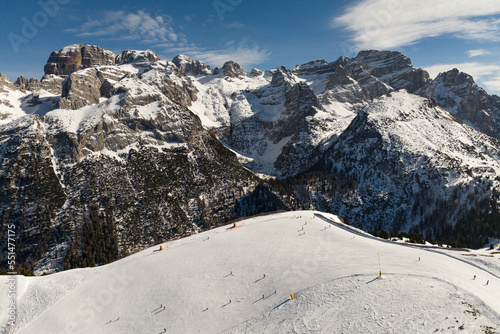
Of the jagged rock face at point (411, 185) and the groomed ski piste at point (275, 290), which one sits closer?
the groomed ski piste at point (275, 290)

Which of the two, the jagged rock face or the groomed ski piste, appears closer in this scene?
the groomed ski piste

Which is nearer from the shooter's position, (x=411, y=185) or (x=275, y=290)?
(x=275, y=290)

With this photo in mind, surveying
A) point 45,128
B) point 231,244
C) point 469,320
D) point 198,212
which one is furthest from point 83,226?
point 469,320

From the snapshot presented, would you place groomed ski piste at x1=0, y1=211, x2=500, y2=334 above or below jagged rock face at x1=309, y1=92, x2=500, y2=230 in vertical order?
above

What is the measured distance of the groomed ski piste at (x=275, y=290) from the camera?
114 feet

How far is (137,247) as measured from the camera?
149m

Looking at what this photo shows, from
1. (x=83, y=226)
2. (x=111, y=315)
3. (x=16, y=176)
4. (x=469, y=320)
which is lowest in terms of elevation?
(x=83, y=226)

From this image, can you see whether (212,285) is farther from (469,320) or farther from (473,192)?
(473,192)

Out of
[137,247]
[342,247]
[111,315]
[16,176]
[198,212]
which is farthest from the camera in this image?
[198,212]

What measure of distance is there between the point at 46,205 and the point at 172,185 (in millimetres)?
68423

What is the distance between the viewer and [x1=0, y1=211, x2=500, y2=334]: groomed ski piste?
3469 centimetres

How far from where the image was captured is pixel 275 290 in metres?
44.3

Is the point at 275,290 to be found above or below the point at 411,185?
above

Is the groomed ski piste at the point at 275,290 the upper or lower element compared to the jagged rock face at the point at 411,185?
upper
